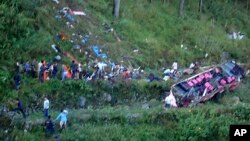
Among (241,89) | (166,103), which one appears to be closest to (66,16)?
(166,103)

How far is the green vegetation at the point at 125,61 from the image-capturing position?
21.7 metres

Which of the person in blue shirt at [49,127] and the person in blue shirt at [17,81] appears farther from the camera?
the person in blue shirt at [17,81]

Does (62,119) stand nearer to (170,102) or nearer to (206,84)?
(170,102)

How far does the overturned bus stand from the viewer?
25781 mm

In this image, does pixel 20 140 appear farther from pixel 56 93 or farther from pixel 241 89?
pixel 241 89

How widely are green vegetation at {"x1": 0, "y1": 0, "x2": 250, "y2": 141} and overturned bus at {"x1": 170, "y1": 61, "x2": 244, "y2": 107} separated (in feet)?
2.28

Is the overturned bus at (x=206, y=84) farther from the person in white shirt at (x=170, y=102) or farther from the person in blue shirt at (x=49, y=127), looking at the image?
the person in blue shirt at (x=49, y=127)

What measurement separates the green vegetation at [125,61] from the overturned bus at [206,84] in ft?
2.28

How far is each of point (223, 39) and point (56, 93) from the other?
19042 mm

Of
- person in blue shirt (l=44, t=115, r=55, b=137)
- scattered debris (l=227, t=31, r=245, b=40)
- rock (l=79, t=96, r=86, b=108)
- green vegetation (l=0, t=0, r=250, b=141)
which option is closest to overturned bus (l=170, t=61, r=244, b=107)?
green vegetation (l=0, t=0, r=250, b=141)

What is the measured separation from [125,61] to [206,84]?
5.27 m

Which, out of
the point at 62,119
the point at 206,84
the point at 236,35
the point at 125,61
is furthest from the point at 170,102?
the point at 236,35

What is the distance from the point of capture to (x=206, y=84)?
90.4 ft

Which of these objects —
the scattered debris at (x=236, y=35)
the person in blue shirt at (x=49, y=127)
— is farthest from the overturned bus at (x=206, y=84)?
the scattered debris at (x=236, y=35)
